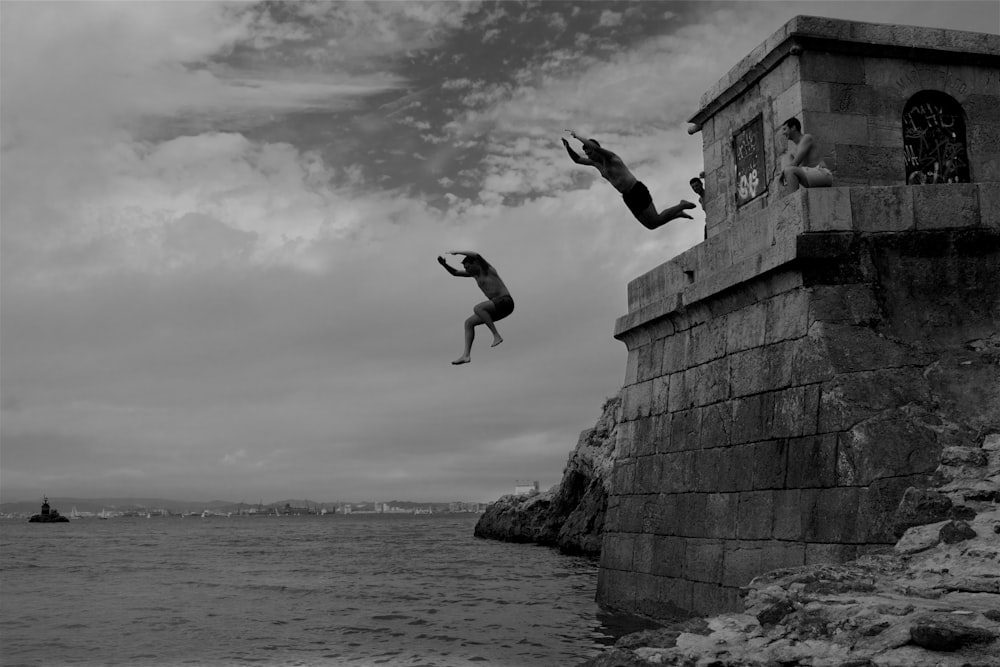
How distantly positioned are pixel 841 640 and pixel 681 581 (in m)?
4.97

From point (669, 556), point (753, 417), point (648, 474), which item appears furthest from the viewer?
point (648, 474)

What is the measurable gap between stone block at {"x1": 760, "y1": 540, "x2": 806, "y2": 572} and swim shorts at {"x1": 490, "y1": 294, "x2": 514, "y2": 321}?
491 centimetres

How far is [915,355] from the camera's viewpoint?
8.30 m

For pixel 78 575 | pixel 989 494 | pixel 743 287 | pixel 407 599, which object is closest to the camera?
pixel 989 494

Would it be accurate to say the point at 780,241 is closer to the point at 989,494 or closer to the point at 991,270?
the point at 991,270

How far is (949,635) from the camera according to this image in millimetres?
4746

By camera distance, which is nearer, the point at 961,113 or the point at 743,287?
the point at 743,287

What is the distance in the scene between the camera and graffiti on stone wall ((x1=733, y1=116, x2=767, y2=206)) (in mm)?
11078

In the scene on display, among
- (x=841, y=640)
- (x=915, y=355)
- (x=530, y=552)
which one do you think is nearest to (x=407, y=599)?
(x=915, y=355)

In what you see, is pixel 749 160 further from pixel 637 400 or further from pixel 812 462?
pixel 812 462

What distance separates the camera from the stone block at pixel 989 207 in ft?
28.0

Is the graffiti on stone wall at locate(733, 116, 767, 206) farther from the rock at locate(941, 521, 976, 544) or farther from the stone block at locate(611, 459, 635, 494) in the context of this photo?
the rock at locate(941, 521, 976, 544)

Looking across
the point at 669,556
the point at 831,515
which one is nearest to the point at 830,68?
the point at 831,515

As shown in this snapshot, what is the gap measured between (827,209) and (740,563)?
11.8 ft
